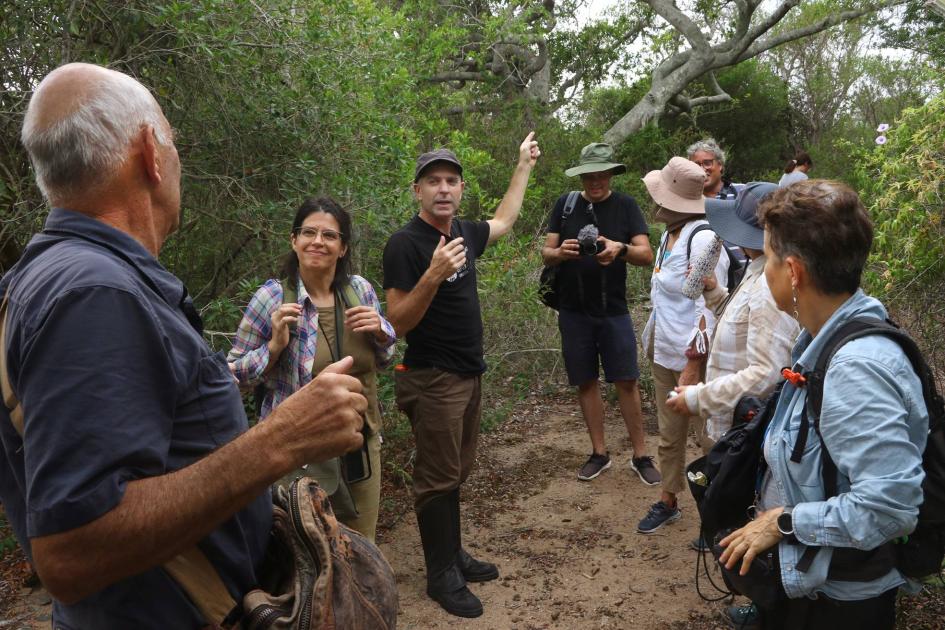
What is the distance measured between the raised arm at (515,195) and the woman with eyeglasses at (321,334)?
1055mm

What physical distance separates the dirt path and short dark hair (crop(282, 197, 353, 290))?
69.8 inches

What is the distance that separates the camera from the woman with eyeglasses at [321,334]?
3.01 m

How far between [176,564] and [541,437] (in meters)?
4.96

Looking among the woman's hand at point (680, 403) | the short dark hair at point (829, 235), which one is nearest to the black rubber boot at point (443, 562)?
the woman's hand at point (680, 403)

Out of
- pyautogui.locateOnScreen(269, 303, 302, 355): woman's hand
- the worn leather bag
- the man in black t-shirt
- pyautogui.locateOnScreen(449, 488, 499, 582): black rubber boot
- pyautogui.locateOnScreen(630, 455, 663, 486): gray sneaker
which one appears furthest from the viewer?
pyautogui.locateOnScreen(630, 455, 663, 486): gray sneaker

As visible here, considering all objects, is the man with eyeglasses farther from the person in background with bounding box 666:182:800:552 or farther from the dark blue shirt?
the dark blue shirt

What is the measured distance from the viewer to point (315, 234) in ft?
10.5

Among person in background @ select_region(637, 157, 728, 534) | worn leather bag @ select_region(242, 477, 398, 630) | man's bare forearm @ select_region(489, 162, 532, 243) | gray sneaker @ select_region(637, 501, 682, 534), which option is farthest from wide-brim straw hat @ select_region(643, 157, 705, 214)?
worn leather bag @ select_region(242, 477, 398, 630)

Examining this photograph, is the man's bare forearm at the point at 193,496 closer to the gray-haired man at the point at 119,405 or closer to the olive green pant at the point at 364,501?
the gray-haired man at the point at 119,405

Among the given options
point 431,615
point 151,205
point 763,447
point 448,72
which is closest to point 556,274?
point 431,615

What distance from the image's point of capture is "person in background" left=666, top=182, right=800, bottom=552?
2648 mm

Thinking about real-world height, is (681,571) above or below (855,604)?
below

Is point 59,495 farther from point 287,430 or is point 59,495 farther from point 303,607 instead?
point 303,607

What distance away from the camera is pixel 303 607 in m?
1.50
